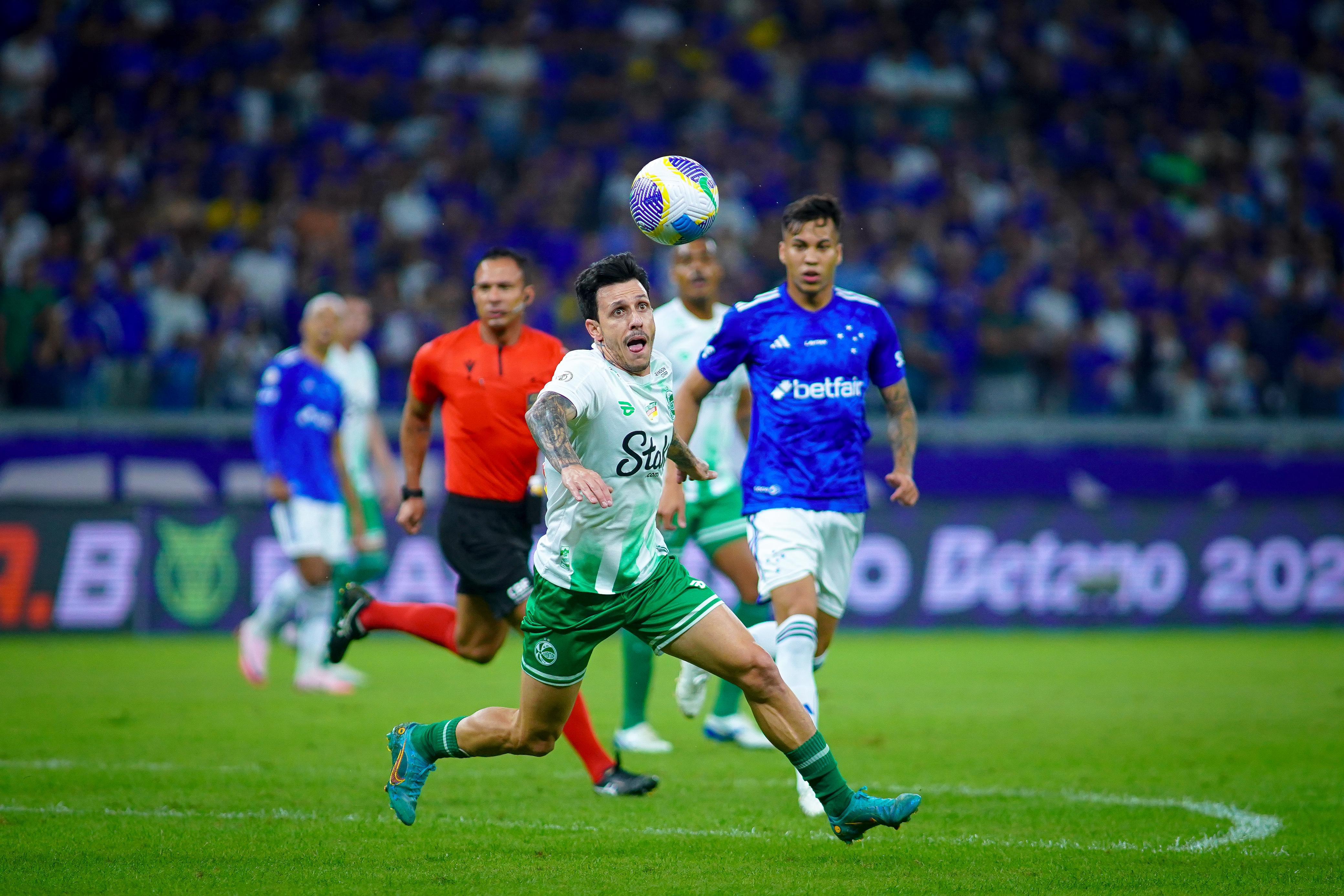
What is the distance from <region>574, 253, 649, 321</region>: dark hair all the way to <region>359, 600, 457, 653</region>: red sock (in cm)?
288

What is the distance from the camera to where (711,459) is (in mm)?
9703

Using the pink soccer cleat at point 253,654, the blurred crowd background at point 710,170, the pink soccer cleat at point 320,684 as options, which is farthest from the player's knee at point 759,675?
the blurred crowd background at point 710,170

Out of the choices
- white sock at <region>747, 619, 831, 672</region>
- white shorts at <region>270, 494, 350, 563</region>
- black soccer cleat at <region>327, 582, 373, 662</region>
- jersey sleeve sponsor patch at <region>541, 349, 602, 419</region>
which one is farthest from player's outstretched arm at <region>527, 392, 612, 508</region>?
white shorts at <region>270, 494, 350, 563</region>

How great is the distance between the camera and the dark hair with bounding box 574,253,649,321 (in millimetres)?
6020

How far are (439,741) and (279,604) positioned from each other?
235 inches

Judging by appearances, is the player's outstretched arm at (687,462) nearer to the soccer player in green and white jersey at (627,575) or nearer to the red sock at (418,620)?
the soccer player in green and white jersey at (627,575)

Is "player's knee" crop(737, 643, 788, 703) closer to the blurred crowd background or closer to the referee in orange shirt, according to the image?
the referee in orange shirt

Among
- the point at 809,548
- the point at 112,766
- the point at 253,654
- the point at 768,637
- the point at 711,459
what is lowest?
the point at 253,654

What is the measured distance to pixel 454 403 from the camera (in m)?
8.11

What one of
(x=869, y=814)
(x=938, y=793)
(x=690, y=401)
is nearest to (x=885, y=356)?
(x=690, y=401)

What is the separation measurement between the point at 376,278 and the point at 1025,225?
9.84 metres

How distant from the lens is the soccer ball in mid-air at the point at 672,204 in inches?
281

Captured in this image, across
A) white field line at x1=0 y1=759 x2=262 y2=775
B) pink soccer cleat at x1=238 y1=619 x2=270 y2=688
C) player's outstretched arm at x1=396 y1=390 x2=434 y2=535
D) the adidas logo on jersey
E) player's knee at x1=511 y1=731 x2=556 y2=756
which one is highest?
the adidas logo on jersey

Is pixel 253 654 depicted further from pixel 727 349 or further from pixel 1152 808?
pixel 1152 808
